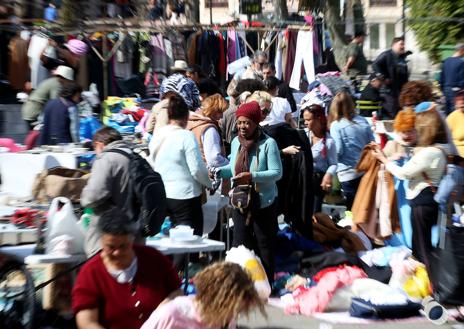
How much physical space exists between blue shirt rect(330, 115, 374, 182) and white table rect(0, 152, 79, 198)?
288 centimetres

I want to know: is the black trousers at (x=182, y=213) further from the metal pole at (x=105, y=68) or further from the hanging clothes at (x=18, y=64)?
the metal pole at (x=105, y=68)

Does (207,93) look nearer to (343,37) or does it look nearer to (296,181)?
(296,181)

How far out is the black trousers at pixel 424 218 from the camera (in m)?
7.75

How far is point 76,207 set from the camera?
751 centimetres

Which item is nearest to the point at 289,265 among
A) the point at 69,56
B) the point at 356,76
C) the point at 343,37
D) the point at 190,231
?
the point at 190,231

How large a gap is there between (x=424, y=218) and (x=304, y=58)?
10.3m

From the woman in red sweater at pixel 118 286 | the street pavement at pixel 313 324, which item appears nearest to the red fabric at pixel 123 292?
the woman in red sweater at pixel 118 286

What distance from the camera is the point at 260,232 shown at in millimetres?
7996

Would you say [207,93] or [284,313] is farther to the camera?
[207,93]

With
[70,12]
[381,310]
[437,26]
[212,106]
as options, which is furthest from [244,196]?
[437,26]

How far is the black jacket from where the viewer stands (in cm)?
877

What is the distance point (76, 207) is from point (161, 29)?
1056 cm

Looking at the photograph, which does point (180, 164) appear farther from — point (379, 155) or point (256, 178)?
point (379, 155)

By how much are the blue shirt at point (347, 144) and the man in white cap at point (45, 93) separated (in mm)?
3625
